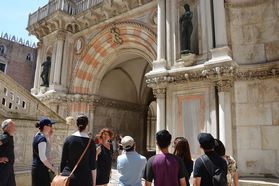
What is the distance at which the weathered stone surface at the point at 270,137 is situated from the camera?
6.78m

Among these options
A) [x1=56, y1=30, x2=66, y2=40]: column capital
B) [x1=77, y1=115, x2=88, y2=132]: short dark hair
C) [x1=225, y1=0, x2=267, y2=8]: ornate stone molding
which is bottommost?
[x1=77, y1=115, x2=88, y2=132]: short dark hair

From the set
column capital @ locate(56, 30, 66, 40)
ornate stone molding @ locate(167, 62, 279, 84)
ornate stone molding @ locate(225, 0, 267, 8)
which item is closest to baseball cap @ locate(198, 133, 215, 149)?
ornate stone molding @ locate(167, 62, 279, 84)

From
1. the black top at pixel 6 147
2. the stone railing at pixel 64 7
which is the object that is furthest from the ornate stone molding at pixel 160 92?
the stone railing at pixel 64 7

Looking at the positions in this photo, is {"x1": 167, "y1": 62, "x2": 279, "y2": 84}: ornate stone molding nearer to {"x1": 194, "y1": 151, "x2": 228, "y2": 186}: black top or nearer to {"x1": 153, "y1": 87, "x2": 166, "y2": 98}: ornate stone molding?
{"x1": 153, "y1": 87, "x2": 166, "y2": 98}: ornate stone molding

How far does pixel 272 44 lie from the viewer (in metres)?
7.31

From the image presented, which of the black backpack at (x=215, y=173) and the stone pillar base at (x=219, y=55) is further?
the stone pillar base at (x=219, y=55)

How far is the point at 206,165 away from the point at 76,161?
1.49 meters

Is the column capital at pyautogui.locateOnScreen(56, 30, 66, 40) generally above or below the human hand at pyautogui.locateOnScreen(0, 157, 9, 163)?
above

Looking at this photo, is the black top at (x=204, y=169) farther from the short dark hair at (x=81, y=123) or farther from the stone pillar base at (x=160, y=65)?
the stone pillar base at (x=160, y=65)

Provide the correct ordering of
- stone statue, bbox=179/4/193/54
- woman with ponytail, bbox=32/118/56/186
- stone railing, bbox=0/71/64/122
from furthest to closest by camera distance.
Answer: stone statue, bbox=179/4/193/54
stone railing, bbox=0/71/64/122
woman with ponytail, bbox=32/118/56/186

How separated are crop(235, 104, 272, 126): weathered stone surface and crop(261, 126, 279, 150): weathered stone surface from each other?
17 centimetres

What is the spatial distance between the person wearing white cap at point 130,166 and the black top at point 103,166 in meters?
0.80

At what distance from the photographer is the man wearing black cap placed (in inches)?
102

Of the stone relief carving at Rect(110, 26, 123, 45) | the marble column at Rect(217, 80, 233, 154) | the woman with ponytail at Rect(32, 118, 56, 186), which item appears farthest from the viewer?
the stone relief carving at Rect(110, 26, 123, 45)
